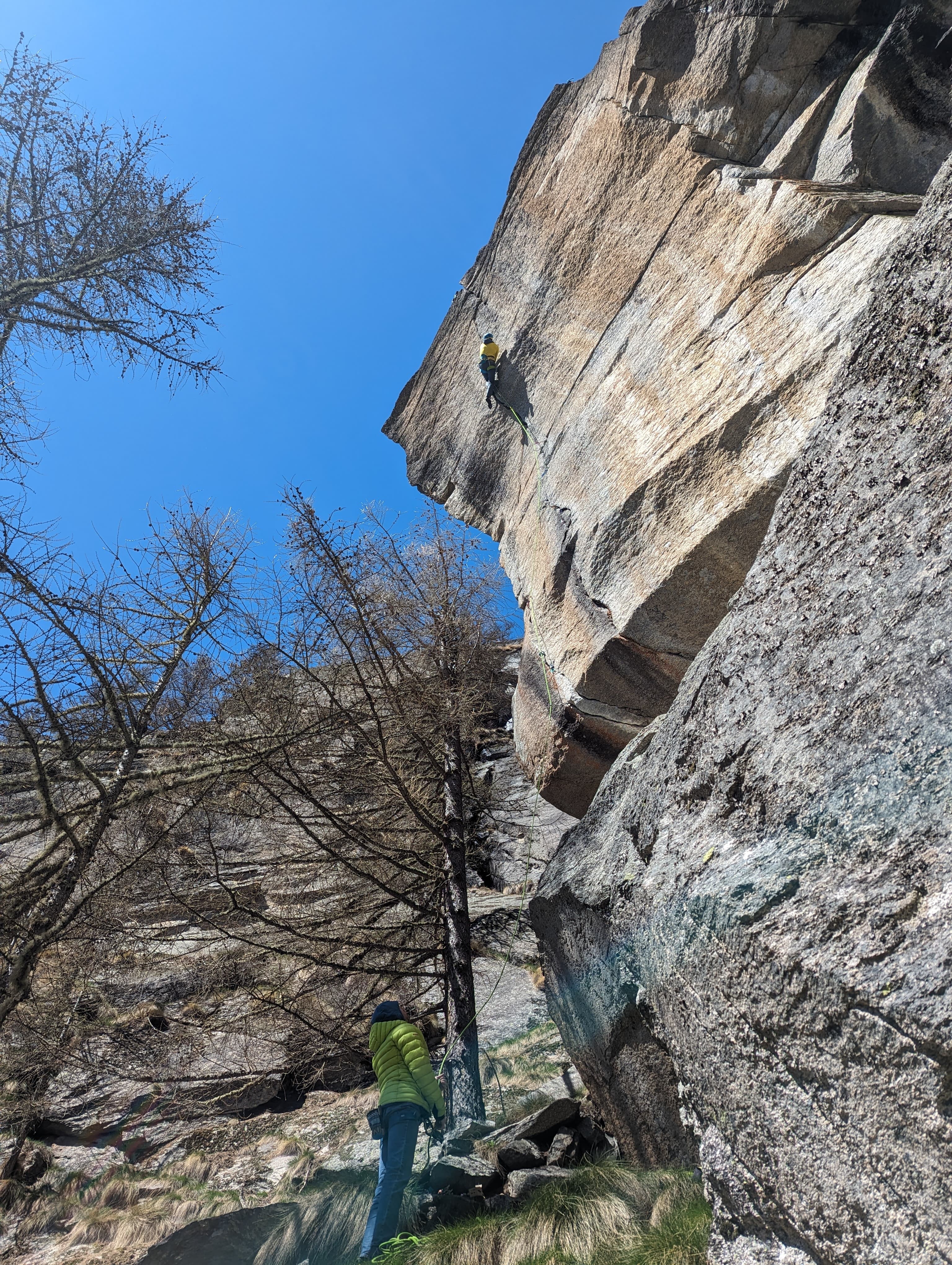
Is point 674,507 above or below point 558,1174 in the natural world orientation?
above

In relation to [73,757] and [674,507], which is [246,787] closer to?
[73,757]

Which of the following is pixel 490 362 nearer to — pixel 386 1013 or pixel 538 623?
pixel 538 623

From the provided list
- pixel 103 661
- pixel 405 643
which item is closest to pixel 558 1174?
pixel 103 661

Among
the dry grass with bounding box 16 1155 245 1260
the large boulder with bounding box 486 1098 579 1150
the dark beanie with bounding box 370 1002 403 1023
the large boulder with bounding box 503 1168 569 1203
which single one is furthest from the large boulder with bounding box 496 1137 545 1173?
the dry grass with bounding box 16 1155 245 1260

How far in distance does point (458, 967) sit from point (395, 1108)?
169 cm

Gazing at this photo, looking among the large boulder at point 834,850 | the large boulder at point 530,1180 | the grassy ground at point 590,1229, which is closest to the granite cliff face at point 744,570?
the large boulder at point 834,850

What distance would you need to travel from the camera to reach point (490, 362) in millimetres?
7703

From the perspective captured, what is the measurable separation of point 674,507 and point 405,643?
4.80 meters

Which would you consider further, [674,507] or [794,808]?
[674,507]

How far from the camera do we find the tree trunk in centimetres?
555

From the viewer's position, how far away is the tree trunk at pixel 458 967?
18.2 feet

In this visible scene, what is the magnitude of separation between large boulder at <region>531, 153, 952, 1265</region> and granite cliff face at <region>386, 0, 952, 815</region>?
2.03 m

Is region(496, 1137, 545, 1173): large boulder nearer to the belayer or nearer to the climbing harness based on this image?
the belayer

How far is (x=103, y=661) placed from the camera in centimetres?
419
